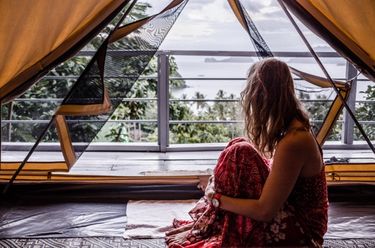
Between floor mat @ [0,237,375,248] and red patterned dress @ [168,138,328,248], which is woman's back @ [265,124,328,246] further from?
floor mat @ [0,237,375,248]

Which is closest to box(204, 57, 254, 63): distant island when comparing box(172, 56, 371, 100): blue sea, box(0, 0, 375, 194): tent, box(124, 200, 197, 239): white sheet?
box(172, 56, 371, 100): blue sea

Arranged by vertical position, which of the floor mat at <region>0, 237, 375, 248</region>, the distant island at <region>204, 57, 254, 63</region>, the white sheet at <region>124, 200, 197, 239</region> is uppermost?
the distant island at <region>204, 57, 254, 63</region>

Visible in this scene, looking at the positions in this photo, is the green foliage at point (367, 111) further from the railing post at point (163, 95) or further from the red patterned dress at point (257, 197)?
the red patterned dress at point (257, 197)

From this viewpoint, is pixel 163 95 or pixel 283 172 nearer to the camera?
pixel 283 172

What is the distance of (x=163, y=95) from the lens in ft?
11.3

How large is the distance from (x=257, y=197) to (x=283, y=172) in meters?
0.17

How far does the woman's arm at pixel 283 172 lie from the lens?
4.25 ft

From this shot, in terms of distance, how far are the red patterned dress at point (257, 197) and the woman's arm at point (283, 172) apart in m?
0.09

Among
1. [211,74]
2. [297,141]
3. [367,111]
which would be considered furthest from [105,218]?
[367,111]

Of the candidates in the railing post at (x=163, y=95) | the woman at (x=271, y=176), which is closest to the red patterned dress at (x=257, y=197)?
the woman at (x=271, y=176)

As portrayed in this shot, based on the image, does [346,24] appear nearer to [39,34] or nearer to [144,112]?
[39,34]

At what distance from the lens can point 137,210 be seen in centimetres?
213

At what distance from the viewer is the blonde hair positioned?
1.37 meters

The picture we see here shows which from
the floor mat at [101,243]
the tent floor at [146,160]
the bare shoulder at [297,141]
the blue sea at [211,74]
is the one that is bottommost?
the floor mat at [101,243]
